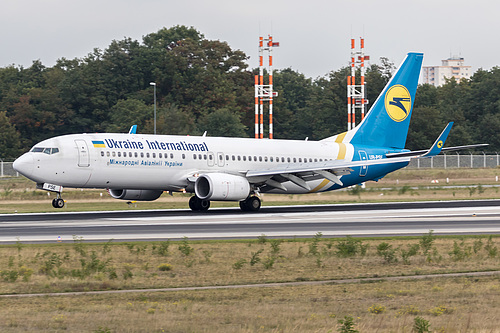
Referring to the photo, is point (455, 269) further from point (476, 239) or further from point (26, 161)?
point (26, 161)

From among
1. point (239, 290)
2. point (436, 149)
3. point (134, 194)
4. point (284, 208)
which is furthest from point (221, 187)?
point (239, 290)

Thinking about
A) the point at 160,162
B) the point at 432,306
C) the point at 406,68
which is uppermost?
the point at 406,68

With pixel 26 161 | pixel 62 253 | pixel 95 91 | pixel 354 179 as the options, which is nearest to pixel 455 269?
pixel 62 253

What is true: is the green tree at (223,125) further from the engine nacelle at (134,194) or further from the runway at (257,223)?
the engine nacelle at (134,194)

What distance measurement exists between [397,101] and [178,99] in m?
56.6

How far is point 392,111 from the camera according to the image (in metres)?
46.7

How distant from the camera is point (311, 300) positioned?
15305 millimetres

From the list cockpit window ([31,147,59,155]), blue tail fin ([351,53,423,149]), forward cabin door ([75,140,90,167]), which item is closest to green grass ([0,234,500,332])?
forward cabin door ([75,140,90,167])

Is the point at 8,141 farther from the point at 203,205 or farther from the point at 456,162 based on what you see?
the point at 203,205

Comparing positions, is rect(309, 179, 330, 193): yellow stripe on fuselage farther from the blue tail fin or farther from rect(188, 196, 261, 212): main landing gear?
rect(188, 196, 261, 212): main landing gear

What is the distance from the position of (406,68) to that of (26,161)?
23.0 metres

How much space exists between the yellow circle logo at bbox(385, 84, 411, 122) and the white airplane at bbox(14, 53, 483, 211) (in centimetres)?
6

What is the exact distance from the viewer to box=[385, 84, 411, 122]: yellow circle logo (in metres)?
46.5

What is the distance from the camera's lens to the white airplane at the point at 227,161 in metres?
35.8
